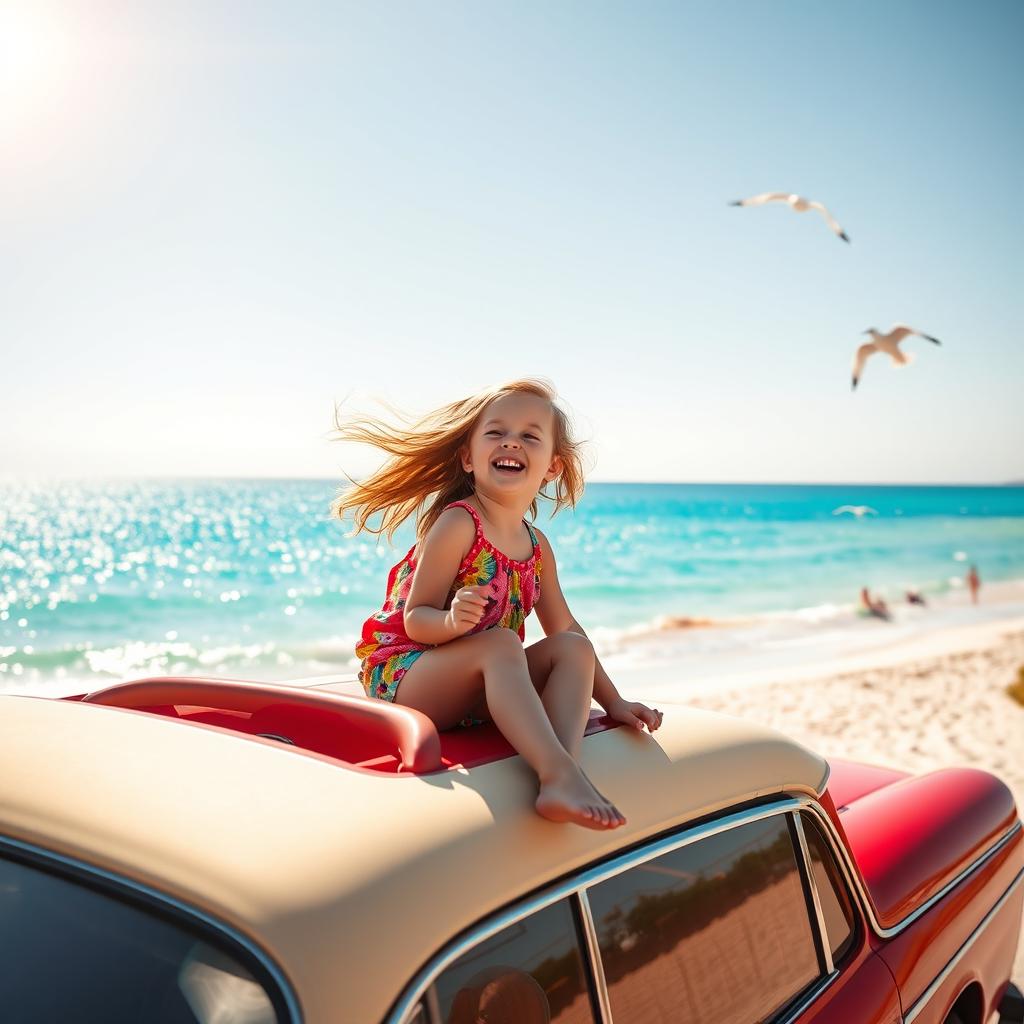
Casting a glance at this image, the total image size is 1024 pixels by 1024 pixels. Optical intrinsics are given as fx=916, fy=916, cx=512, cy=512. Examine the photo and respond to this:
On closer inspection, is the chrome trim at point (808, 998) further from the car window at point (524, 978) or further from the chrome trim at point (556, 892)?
the car window at point (524, 978)

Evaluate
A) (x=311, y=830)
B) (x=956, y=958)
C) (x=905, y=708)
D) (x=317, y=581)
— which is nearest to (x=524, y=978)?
(x=311, y=830)

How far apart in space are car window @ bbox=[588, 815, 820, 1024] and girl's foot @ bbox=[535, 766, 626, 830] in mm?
112

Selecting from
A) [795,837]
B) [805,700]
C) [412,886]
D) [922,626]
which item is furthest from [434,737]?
[922,626]

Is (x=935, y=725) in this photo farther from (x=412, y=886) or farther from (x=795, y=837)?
(x=412, y=886)

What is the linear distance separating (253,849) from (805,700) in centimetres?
1110

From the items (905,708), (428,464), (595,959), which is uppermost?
(428,464)

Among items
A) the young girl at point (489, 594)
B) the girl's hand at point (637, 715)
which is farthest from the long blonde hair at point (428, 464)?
the girl's hand at point (637, 715)

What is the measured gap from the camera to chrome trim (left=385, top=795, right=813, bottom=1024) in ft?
3.86

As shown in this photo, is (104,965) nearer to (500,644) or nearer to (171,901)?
(171,901)

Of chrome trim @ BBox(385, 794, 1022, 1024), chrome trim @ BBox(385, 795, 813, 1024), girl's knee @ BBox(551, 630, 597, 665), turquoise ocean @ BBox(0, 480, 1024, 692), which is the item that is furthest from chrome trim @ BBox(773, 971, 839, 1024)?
turquoise ocean @ BBox(0, 480, 1024, 692)

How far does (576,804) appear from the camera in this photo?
1.49 meters

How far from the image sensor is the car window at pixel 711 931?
1545 mm

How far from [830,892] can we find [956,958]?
69cm

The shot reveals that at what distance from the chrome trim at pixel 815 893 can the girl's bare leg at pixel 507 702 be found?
26.8 inches
